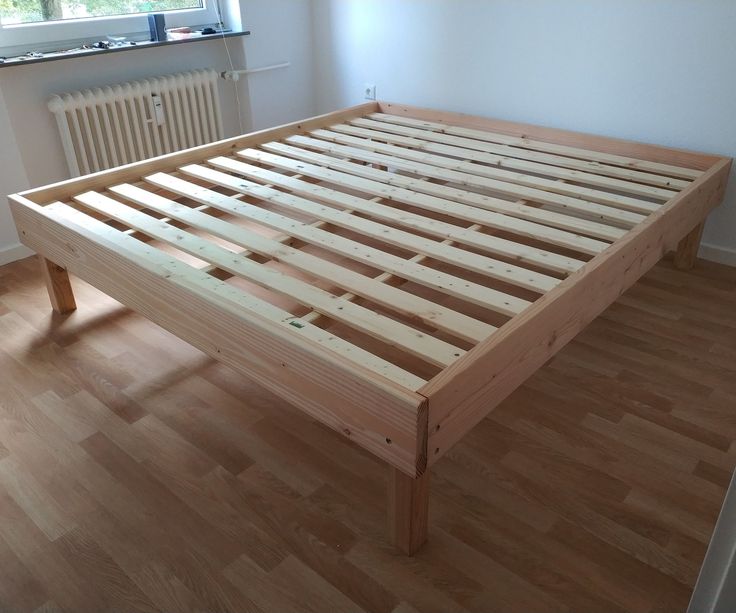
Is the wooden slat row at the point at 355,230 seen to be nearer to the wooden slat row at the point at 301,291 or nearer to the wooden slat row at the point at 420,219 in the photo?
the wooden slat row at the point at 420,219

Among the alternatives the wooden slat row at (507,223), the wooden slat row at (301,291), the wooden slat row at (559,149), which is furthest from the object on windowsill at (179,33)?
the wooden slat row at (507,223)

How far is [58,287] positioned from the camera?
233cm

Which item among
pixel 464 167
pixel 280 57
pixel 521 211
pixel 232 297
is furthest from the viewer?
pixel 280 57

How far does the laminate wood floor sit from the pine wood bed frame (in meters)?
0.19

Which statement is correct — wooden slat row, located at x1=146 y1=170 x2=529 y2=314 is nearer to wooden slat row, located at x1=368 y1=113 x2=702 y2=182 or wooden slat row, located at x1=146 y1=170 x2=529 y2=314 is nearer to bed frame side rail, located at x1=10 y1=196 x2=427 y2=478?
bed frame side rail, located at x1=10 y1=196 x2=427 y2=478

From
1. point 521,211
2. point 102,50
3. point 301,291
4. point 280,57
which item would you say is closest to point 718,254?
point 521,211

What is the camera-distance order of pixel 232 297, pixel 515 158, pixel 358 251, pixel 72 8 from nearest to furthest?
pixel 232 297
pixel 358 251
pixel 515 158
pixel 72 8

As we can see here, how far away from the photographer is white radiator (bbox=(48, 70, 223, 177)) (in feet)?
9.38

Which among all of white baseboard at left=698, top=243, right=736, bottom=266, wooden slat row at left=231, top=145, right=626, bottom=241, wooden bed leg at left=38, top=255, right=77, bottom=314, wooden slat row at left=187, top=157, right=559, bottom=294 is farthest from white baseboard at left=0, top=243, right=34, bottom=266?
white baseboard at left=698, top=243, right=736, bottom=266

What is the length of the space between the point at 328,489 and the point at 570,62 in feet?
7.00

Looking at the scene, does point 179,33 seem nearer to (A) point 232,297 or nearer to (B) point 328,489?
(A) point 232,297

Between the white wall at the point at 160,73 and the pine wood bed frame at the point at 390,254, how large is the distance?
61cm

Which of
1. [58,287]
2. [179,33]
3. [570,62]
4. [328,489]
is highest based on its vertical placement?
[179,33]

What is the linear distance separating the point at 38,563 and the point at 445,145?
85.2 inches
